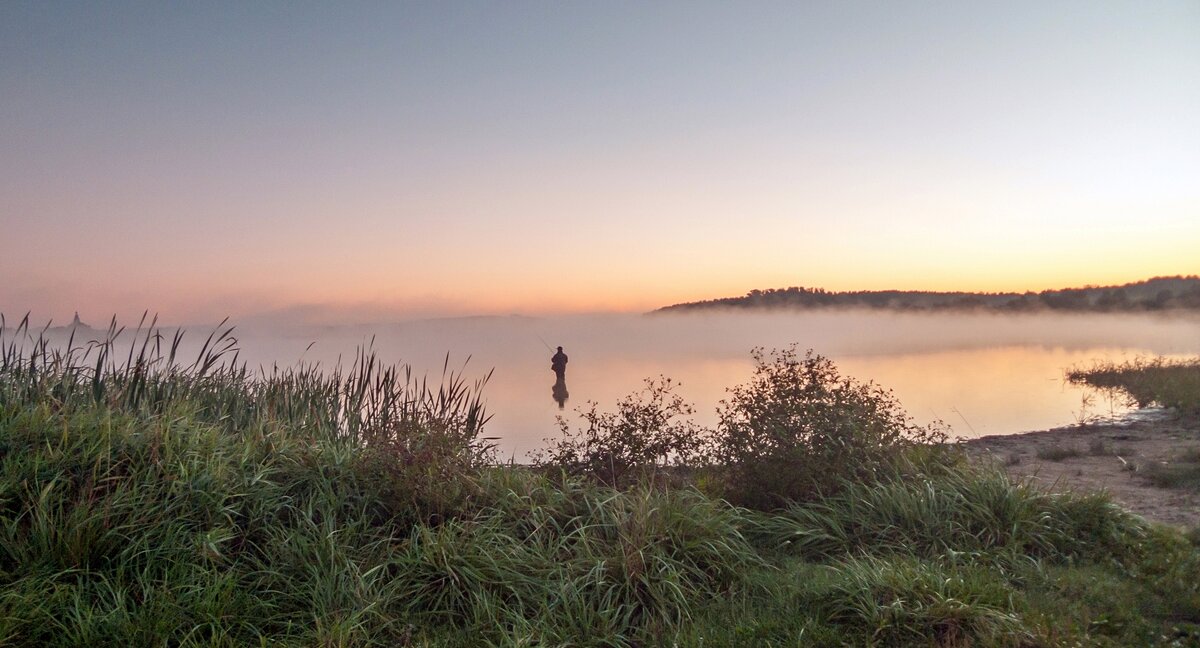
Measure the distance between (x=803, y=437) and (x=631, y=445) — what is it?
1.53 m

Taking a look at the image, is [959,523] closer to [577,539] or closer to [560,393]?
[577,539]

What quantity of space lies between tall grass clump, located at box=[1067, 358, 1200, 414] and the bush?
10503 mm

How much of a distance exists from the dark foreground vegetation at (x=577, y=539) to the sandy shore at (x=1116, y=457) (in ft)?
5.35

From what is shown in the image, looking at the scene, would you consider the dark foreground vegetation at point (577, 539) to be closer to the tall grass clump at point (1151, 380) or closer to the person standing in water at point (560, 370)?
the tall grass clump at point (1151, 380)

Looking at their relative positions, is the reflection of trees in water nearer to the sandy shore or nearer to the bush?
the sandy shore

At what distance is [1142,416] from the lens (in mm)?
14781

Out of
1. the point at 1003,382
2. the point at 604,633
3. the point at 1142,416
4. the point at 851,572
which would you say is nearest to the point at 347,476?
the point at 604,633

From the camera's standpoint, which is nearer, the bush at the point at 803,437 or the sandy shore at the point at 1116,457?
the bush at the point at 803,437

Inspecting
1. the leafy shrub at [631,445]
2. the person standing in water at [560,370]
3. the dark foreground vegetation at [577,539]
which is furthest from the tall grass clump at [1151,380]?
the person standing in water at [560,370]

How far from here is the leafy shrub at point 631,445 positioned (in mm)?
7148

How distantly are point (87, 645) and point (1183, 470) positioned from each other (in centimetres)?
983

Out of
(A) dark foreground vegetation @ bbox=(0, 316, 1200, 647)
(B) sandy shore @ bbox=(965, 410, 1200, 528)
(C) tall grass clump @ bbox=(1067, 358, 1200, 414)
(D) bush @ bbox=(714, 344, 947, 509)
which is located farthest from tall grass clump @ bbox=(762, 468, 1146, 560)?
(C) tall grass clump @ bbox=(1067, 358, 1200, 414)

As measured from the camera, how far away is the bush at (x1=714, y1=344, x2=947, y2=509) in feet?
21.9

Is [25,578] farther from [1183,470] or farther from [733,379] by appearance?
[733,379]
